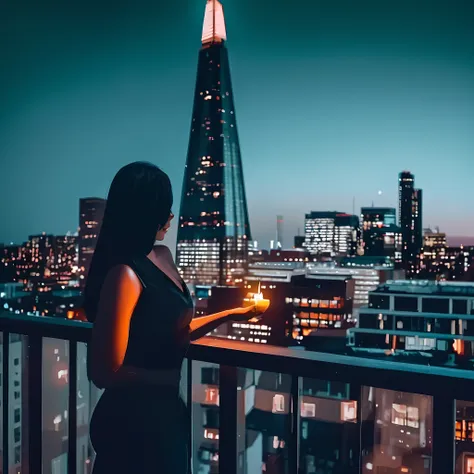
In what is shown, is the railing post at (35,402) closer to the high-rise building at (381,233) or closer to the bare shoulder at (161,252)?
the bare shoulder at (161,252)

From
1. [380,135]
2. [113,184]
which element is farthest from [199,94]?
[113,184]

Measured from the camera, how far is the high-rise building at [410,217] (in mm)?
65438

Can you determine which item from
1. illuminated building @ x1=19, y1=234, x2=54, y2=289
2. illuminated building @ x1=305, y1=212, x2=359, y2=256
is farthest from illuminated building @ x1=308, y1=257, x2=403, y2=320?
illuminated building @ x1=19, y1=234, x2=54, y2=289

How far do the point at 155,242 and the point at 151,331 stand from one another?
0.67 feet

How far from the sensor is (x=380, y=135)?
52.6m

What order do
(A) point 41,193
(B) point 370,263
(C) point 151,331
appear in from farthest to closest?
(B) point 370,263
(A) point 41,193
(C) point 151,331

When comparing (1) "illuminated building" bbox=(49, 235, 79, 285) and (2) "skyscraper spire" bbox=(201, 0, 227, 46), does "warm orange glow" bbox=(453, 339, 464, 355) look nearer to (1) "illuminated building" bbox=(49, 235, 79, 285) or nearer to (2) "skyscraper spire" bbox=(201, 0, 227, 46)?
(1) "illuminated building" bbox=(49, 235, 79, 285)

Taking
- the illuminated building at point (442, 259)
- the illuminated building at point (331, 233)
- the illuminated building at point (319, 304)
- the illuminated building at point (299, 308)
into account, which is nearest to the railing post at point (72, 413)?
the illuminated building at point (299, 308)

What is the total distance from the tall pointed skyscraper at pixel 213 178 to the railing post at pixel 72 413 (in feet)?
171

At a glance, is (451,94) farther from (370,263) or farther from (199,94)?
(199,94)

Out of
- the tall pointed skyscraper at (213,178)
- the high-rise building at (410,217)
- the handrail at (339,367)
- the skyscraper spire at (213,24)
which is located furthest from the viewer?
the high-rise building at (410,217)

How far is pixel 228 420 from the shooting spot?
3.40 ft

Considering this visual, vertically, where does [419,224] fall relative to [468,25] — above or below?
below

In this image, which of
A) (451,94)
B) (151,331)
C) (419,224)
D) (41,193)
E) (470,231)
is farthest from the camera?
(419,224)
